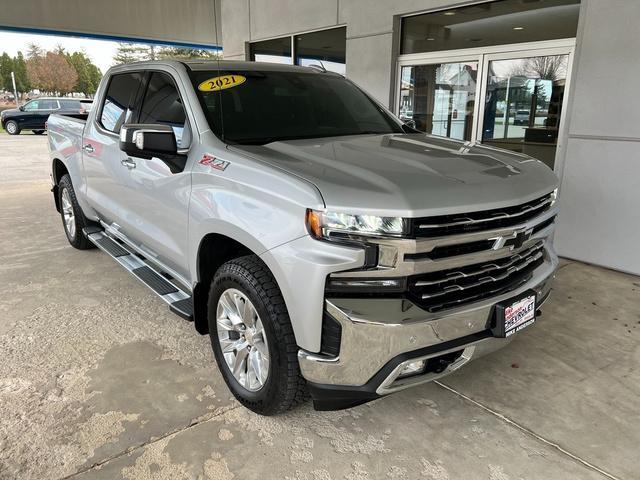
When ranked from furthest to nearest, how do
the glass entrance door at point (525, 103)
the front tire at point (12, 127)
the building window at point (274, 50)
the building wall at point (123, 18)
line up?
the front tire at point (12, 127) → the building wall at point (123, 18) → the building window at point (274, 50) → the glass entrance door at point (525, 103)

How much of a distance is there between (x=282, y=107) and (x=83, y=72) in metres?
72.3

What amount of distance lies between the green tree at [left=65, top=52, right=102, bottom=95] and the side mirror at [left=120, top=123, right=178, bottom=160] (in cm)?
6872

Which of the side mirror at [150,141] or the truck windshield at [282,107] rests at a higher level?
the truck windshield at [282,107]

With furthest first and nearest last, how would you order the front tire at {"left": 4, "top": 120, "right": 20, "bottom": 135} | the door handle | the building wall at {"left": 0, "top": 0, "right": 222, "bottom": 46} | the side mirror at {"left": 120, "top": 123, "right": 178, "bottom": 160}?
the front tire at {"left": 4, "top": 120, "right": 20, "bottom": 135} → the building wall at {"left": 0, "top": 0, "right": 222, "bottom": 46} → the door handle → the side mirror at {"left": 120, "top": 123, "right": 178, "bottom": 160}

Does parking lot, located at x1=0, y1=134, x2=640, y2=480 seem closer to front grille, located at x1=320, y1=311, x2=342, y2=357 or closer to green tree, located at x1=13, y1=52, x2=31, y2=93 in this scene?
front grille, located at x1=320, y1=311, x2=342, y2=357

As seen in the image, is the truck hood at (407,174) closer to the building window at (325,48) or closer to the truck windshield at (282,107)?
the truck windshield at (282,107)

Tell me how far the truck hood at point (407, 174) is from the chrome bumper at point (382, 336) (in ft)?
1.36

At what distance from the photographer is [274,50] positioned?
10.4m

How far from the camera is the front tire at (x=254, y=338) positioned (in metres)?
2.42

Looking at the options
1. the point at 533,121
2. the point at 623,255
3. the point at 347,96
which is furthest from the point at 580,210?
the point at 347,96

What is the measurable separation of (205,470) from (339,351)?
2.91ft

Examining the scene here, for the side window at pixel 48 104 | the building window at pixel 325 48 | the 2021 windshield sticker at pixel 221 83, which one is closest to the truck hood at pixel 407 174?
the 2021 windshield sticker at pixel 221 83

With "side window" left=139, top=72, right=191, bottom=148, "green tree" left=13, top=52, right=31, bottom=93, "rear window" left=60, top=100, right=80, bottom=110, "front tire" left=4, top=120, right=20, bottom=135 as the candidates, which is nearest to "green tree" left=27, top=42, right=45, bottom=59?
"green tree" left=13, top=52, right=31, bottom=93

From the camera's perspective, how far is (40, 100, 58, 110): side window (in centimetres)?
2511
